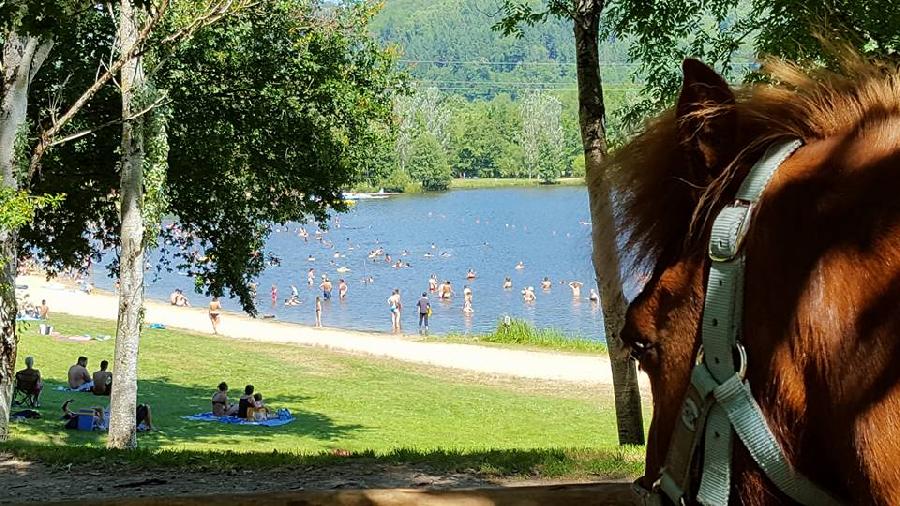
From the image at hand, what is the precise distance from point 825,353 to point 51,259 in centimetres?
1760

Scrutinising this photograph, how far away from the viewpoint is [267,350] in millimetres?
30453

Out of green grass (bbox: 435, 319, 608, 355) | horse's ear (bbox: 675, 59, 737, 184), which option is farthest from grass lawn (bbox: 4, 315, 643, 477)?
horse's ear (bbox: 675, 59, 737, 184)

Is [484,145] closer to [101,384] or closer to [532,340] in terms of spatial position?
[532,340]

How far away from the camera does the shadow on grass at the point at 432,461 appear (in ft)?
26.5

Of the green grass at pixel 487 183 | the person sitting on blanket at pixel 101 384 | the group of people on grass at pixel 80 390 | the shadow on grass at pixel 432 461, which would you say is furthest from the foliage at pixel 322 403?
the green grass at pixel 487 183

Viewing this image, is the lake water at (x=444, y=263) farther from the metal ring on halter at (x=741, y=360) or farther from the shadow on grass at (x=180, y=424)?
the shadow on grass at (x=180, y=424)

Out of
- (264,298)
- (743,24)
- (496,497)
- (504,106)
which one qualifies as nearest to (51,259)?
(743,24)

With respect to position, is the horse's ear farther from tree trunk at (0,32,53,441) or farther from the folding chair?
the folding chair

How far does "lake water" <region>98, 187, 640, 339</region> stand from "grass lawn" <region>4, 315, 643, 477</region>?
3.46 metres

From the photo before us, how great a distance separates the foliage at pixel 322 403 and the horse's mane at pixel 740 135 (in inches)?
304

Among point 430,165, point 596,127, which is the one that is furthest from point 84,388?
point 430,165

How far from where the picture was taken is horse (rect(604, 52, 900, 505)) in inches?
44.1

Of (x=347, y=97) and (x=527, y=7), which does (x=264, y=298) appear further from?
(x=527, y=7)

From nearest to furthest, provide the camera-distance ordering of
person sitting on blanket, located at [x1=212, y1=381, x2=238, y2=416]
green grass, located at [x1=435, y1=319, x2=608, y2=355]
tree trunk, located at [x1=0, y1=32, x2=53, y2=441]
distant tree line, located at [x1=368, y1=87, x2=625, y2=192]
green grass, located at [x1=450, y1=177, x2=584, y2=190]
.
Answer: tree trunk, located at [x1=0, y1=32, x2=53, y2=441] < person sitting on blanket, located at [x1=212, y1=381, x2=238, y2=416] < green grass, located at [x1=435, y1=319, x2=608, y2=355] < distant tree line, located at [x1=368, y1=87, x2=625, y2=192] < green grass, located at [x1=450, y1=177, x2=584, y2=190]
